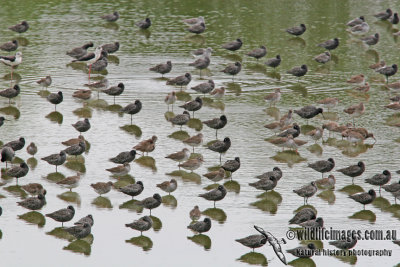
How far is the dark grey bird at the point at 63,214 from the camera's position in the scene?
22609 millimetres

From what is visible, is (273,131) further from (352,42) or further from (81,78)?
(352,42)

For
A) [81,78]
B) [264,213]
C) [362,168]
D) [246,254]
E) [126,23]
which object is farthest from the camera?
[126,23]

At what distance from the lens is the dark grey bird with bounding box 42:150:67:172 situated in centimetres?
2694


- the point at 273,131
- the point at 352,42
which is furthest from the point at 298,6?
the point at 273,131

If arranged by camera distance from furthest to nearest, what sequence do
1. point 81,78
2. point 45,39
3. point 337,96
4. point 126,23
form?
point 126,23 → point 45,39 → point 81,78 → point 337,96

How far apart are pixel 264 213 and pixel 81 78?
17.6m

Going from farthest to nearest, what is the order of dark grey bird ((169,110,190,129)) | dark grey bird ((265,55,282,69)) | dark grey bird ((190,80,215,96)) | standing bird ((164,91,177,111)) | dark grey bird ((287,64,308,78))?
dark grey bird ((265,55,282,69)), dark grey bird ((287,64,308,78)), dark grey bird ((190,80,215,96)), standing bird ((164,91,177,111)), dark grey bird ((169,110,190,129))

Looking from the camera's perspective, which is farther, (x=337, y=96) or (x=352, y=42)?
(x=352, y=42)

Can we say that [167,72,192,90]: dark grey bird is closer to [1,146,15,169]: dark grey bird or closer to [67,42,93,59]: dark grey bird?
[67,42,93,59]: dark grey bird

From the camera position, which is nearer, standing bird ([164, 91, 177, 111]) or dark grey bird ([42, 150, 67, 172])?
dark grey bird ([42, 150, 67, 172])

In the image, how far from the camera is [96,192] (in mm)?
25219

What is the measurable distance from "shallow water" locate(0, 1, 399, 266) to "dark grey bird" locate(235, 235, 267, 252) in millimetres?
412

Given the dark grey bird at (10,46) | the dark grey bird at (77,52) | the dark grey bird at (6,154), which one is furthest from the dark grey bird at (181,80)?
the dark grey bird at (6,154)

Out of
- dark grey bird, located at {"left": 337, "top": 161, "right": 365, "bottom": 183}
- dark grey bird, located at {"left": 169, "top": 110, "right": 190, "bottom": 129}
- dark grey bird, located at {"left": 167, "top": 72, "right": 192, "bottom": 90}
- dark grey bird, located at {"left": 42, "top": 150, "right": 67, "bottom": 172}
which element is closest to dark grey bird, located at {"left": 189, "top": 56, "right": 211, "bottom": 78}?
dark grey bird, located at {"left": 167, "top": 72, "right": 192, "bottom": 90}
